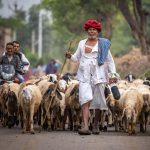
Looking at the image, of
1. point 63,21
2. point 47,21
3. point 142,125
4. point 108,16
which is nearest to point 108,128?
point 142,125

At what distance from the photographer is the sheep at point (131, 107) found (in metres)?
14.4

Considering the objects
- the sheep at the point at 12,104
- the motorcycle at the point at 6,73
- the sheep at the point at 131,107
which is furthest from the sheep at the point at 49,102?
the motorcycle at the point at 6,73

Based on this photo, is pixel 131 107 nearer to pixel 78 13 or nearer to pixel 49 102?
pixel 49 102

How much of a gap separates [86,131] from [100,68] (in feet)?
4.12

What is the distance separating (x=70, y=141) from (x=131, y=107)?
2.28 meters

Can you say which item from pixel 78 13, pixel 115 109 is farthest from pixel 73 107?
pixel 78 13

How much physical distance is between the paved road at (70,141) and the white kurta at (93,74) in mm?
667

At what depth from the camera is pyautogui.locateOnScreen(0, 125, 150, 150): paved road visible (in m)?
11.9

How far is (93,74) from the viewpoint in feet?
47.2

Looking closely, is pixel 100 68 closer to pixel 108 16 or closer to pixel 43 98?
pixel 43 98

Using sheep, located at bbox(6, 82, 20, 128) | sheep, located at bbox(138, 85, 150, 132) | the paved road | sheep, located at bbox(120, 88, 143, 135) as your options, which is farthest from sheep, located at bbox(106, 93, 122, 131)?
sheep, located at bbox(6, 82, 20, 128)

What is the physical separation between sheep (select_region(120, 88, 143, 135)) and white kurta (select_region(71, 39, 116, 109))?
447 mm

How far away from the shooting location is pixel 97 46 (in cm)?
1436

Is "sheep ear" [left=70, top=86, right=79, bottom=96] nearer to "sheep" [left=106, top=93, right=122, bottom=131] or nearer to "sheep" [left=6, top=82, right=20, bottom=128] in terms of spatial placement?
"sheep" [left=106, top=93, right=122, bottom=131]
